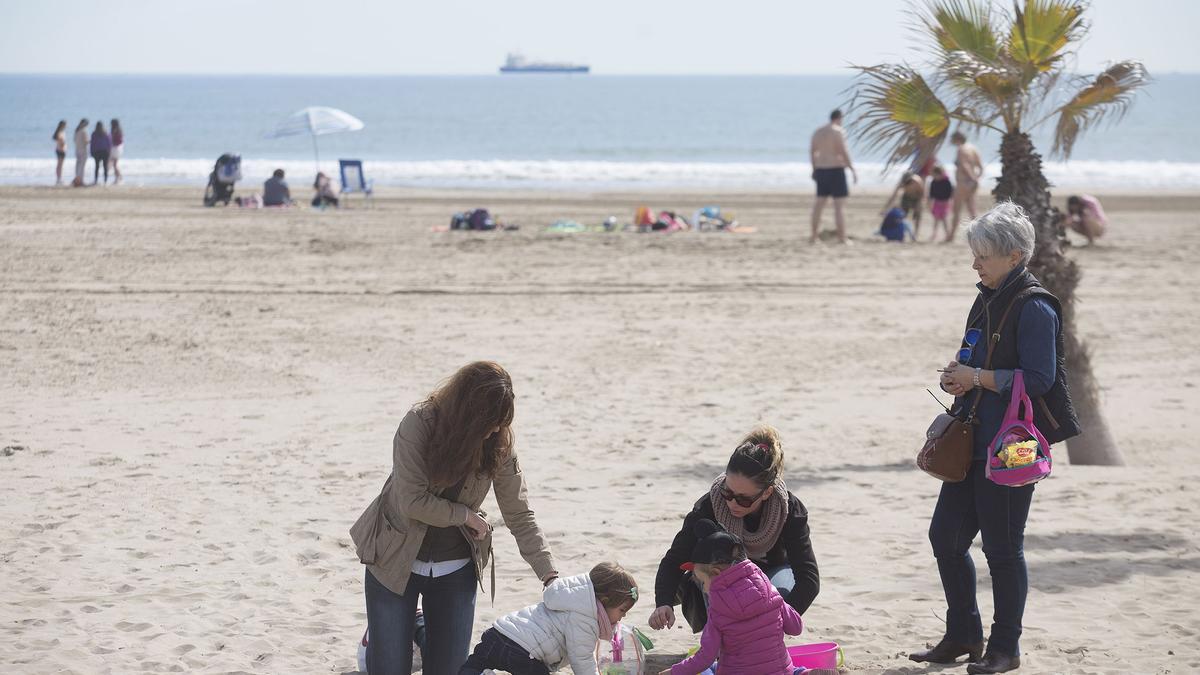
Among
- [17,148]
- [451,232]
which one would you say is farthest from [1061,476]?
[17,148]

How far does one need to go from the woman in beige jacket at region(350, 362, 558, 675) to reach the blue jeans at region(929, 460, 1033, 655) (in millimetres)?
1404

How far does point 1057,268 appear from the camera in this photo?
782 centimetres

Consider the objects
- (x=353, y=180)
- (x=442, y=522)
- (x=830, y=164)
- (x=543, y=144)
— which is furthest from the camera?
(x=543, y=144)

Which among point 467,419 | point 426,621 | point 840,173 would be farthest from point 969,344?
point 840,173

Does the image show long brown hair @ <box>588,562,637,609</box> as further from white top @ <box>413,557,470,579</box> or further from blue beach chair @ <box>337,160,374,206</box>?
blue beach chair @ <box>337,160,374,206</box>

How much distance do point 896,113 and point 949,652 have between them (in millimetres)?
4148

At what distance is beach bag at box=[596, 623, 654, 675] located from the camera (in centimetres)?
433

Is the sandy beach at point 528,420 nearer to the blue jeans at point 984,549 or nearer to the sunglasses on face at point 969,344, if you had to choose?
the blue jeans at point 984,549

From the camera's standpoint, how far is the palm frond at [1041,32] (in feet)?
24.3

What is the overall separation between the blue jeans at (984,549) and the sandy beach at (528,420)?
27cm

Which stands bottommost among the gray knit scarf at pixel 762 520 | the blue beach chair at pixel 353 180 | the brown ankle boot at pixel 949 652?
the brown ankle boot at pixel 949 652

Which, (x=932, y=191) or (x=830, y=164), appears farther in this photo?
(x=932, y=191)

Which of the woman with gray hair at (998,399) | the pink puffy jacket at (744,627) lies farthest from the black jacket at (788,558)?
the woman with gray hair at (998,399)

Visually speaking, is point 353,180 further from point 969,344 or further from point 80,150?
point 969,344
